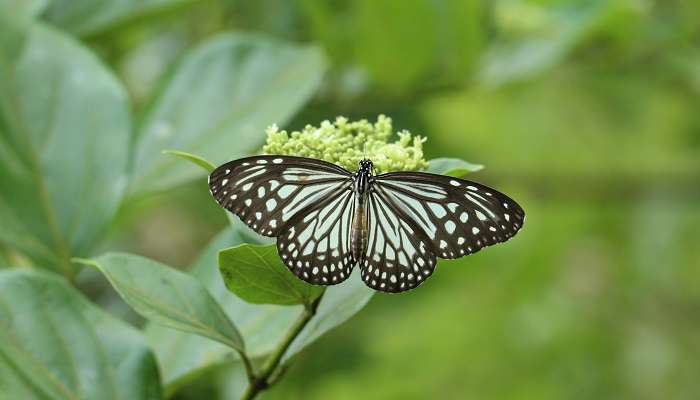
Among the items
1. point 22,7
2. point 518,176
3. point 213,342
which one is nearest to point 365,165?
point 213,342

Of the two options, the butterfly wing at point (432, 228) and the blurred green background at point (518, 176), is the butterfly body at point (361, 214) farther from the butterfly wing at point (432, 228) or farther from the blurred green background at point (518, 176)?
the blurred green background at point (518, 176)

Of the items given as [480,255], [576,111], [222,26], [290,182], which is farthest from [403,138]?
[576,111]

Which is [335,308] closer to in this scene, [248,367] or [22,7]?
[248,367]

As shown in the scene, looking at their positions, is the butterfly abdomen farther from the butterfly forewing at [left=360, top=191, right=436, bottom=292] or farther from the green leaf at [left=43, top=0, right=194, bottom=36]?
the green leaf at [left=43, top=0, right=194, bottom=36]

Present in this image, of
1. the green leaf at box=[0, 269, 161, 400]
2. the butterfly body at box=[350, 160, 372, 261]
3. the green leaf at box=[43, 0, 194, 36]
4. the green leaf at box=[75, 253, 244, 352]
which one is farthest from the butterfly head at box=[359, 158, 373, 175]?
the green leaf at box=[43, 0, 194, 36]

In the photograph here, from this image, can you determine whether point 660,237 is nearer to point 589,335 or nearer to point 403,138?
point 589,335

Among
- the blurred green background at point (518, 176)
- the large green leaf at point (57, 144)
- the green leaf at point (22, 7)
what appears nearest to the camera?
the large green leaf at point (57, 144)

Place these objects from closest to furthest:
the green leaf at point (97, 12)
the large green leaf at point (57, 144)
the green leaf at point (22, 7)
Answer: the large green leaf at point (57, 144) < the green leaf at point (22, 7) < the green leaf at point (97, 12)

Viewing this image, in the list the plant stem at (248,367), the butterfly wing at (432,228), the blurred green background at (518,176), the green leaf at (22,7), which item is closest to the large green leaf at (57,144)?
the green leaf at (22,7)
